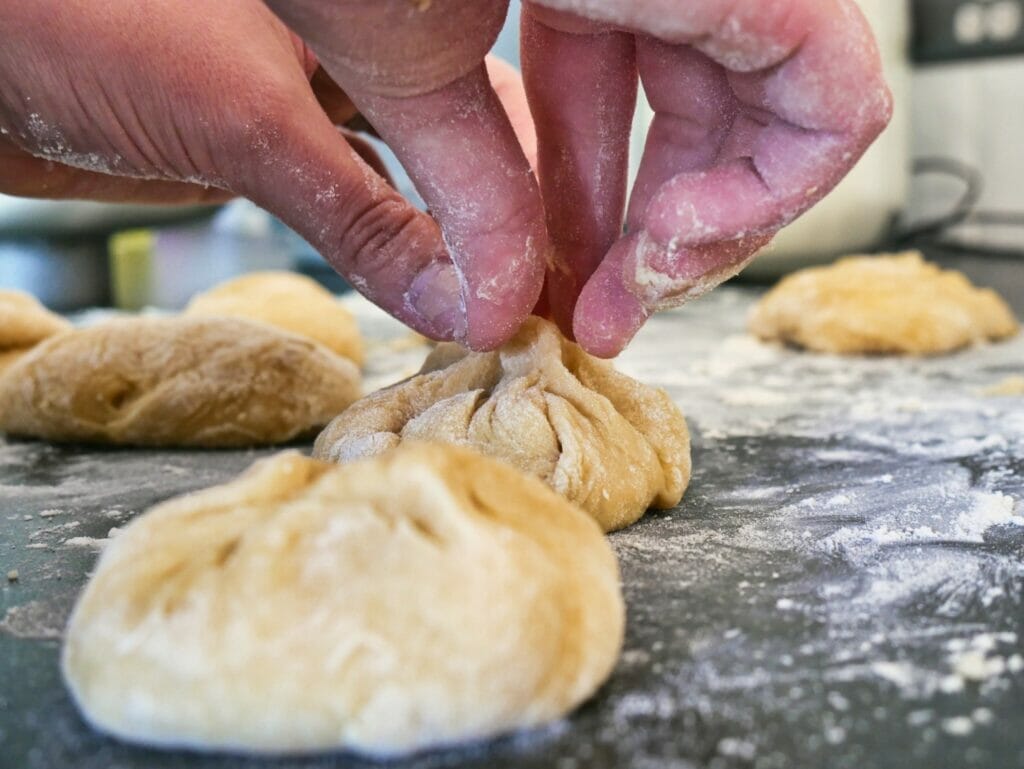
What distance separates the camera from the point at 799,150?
96 cm

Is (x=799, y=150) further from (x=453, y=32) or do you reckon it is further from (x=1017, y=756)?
(x=1017, y=756)

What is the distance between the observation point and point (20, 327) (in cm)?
215

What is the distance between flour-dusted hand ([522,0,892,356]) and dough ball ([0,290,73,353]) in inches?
52.5

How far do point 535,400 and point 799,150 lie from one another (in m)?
0.45

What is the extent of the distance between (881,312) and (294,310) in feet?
4.77

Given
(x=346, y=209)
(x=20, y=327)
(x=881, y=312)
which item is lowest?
(x=881, y=312)

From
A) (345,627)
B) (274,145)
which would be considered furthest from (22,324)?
(345,627)

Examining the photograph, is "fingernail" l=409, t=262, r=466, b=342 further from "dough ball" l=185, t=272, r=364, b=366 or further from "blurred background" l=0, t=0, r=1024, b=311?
"blurred background" l=0, t=0, r=1024, b=311

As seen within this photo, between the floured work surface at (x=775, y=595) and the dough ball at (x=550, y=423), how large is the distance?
6cm

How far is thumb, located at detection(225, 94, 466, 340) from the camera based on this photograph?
1.25 meters

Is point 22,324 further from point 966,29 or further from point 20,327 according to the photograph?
point 966,29

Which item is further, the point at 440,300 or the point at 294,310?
the point at 294,310

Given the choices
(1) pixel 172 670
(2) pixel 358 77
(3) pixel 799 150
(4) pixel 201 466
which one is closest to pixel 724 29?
(3) pixel 799 150

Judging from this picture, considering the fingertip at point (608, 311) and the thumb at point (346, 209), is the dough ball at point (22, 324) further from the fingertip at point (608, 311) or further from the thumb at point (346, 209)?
the fingertip at point (608, 311)
